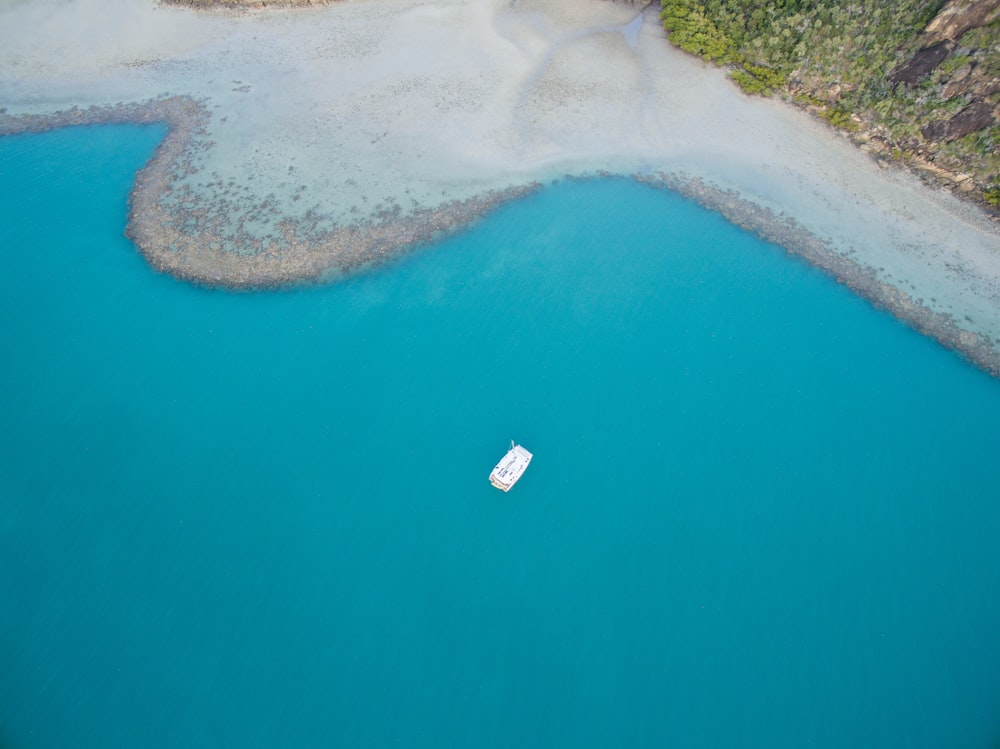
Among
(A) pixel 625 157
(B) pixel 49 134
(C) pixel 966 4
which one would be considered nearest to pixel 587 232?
(A) pixel 625 157

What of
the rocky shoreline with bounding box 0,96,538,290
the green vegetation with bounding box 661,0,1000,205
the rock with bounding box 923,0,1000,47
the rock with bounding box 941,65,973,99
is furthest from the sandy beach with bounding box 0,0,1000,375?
the rock with bounding box 923,0,1000,47

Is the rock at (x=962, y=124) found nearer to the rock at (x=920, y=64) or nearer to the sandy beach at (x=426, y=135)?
the sandy beach at (x=426, y=135)

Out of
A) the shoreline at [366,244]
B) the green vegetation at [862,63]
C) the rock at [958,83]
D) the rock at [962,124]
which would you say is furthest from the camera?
the rock at [958,83]

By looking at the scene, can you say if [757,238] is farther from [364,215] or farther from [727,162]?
[364,215]

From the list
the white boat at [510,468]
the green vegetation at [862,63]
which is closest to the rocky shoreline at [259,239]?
the white boat at [510,468]

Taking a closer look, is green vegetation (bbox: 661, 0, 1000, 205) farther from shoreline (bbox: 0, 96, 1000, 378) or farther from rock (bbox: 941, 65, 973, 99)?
shoreline (bbox: 0, 96, 1000, 378)

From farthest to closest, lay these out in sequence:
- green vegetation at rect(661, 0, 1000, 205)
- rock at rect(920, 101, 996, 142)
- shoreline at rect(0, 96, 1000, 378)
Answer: green vegetation at rect(661, 0, 1000, 205) → rock at rect(920, 101, 996, 142) → shoreline at rect(0, 96, 1000, 378)
